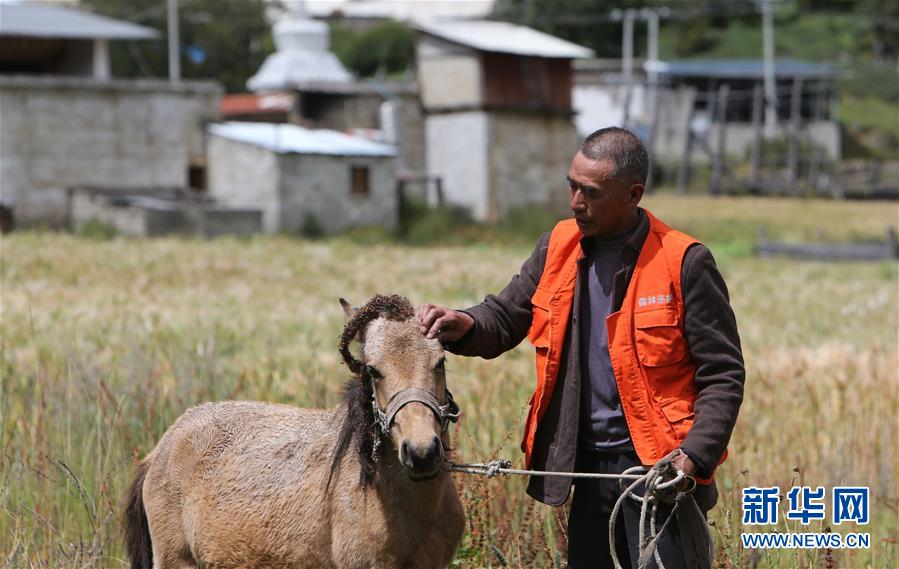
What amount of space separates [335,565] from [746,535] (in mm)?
2646

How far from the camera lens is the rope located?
5012 millimetres

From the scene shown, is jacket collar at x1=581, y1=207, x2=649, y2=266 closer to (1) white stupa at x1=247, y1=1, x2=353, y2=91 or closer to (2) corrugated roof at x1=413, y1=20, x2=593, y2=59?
(2) corrugated roof at x1=413, y1=20, x2=593, y2=59

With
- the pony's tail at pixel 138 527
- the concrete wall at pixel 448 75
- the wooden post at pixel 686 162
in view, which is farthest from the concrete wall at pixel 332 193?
the pony's tail at pixel 138 527

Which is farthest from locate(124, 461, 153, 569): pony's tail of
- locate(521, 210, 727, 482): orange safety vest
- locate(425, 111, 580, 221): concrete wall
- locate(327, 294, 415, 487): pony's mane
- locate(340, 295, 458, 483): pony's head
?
locate(425, 111, 580, 221): concrete wall

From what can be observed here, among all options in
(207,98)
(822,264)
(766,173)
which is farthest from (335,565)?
(766,173)

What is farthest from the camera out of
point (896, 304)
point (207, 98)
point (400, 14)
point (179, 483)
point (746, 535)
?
point (400, 14)

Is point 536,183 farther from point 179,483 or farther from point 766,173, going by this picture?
point 179,483

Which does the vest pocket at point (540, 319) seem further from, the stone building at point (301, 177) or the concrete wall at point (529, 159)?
the concrete wall at point (529, 159)

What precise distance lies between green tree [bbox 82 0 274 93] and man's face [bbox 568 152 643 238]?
219 ft

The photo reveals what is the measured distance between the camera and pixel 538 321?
5570mm

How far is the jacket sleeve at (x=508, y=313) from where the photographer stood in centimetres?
557

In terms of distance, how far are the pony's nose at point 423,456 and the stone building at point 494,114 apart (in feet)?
134

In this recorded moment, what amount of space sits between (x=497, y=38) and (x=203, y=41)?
1295 inches

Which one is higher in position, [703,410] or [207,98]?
[207,98]
